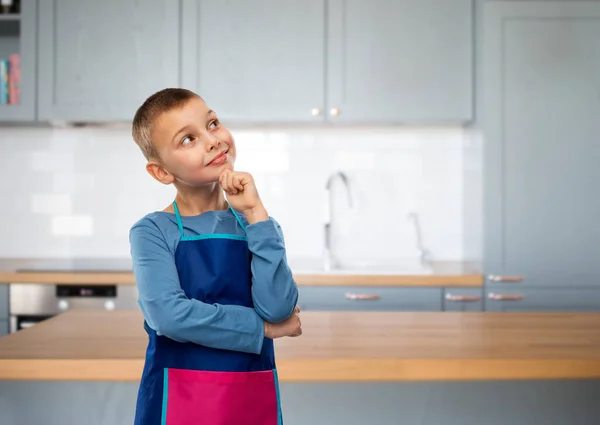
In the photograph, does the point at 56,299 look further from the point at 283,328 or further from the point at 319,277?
the point at 283,328

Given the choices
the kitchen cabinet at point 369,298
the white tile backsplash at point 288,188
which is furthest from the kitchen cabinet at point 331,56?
the kitchen cabinet at point 369,298

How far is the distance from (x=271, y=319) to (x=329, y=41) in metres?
2.37

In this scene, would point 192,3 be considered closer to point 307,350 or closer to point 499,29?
point 499,29

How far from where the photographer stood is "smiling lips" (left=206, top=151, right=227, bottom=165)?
996 millimetres

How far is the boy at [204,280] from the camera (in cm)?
99

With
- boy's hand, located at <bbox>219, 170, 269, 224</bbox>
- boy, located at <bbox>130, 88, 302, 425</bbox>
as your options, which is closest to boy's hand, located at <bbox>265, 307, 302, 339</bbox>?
boy, located at <bbox>130, 88, 302, 425</bbox>

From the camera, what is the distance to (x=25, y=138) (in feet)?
11.7

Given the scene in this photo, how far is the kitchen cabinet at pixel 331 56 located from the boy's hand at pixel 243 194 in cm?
220

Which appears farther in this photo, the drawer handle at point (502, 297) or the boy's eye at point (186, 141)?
the drawer handle at point (502, 297)

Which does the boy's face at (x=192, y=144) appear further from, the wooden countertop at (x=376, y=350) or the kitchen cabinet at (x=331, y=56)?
the kitchen cabinet at (x=331, y=56)

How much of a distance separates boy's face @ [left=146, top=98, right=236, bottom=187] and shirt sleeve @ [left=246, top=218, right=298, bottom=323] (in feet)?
0.35

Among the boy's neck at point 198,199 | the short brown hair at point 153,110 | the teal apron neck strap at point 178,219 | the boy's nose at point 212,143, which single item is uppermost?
the short brown hair at point 153,110

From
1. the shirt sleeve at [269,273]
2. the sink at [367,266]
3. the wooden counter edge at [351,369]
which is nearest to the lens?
the shirt sleeve at [269,273]

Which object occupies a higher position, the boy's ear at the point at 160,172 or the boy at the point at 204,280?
the boy's ear at the point at 160,172
